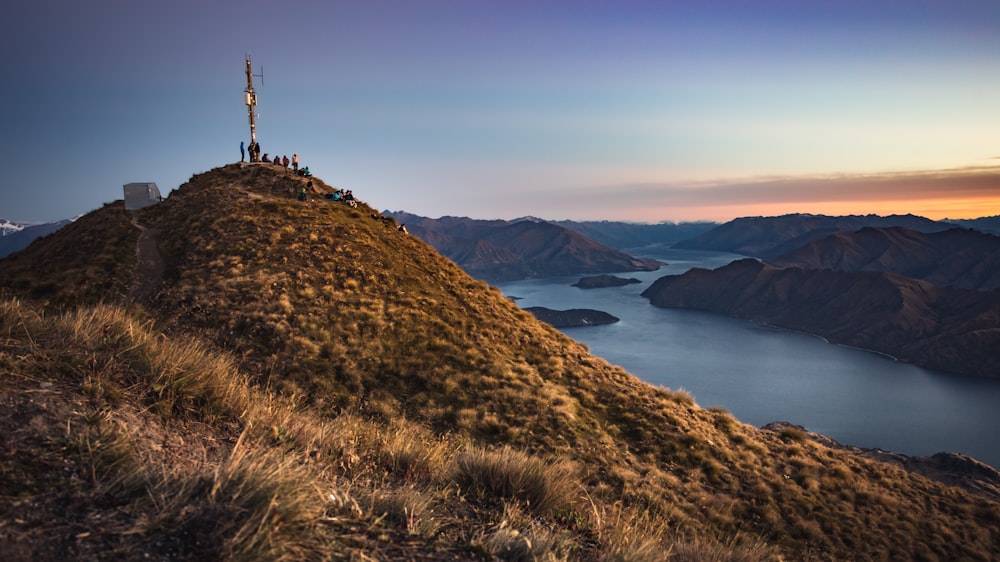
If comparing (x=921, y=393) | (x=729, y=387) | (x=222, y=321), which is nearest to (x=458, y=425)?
(x=222, y=321)

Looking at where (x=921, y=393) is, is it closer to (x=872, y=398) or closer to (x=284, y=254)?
(x=872, y=398)

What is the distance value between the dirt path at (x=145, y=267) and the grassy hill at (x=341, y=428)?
7.2 inches

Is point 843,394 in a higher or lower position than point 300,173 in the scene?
lower

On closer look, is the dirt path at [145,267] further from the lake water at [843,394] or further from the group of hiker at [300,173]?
the lake water at [843,394]

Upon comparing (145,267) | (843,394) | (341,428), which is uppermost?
(145,267)

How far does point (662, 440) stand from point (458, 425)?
29.6 ft

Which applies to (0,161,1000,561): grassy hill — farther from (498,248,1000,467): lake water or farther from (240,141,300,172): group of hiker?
(498,248,1000,467): lake water

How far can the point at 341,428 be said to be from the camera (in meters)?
7.26

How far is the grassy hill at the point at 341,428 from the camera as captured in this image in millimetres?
3453

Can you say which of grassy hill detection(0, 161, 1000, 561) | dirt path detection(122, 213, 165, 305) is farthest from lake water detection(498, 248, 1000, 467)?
dirt path detection(122, 213, 165, 305)

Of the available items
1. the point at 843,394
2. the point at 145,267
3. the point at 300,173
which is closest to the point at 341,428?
the point at 145,267

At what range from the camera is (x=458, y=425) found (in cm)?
1694

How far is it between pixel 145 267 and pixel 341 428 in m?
25.9

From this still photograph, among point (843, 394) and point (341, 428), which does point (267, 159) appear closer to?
point (341, 428)
